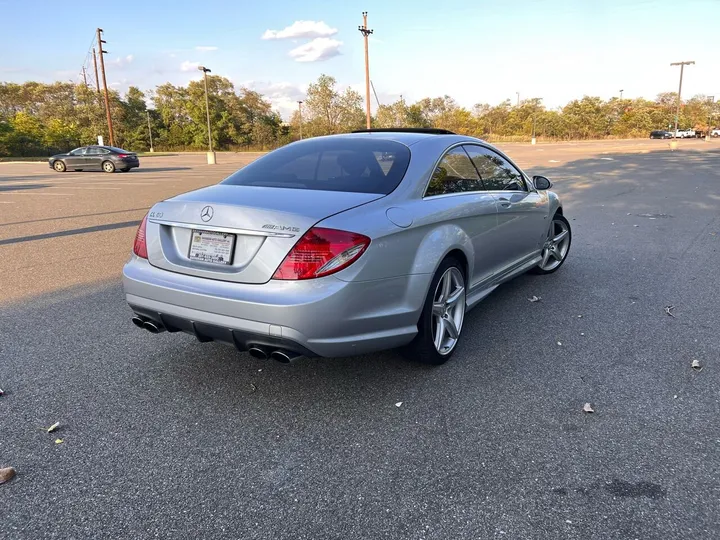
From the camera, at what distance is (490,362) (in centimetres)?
370

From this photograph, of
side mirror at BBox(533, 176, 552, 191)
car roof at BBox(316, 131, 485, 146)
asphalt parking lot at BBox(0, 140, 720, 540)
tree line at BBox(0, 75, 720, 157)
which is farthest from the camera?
tree line at BBox(0, 75, 720, 157)

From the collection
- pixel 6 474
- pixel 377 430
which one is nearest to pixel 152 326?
pixel 6 474

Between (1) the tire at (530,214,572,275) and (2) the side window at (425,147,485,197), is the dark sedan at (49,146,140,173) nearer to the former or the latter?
(1) the tire at (530,214,572,275)

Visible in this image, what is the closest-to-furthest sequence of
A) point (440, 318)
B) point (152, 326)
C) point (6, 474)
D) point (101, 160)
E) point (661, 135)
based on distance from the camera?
point (6, 474) → point (152, 326) → point (440, 318) → point (101, 160) → point (661, 135)

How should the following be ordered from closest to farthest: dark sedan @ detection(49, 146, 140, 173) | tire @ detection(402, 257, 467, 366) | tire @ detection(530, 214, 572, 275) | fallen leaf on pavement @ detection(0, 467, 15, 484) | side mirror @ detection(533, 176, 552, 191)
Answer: fallen leaf on pavement @ detection(0, 467, 15, 484)
tire @ detection(402, 257, 467, 366)
side mirror @ detection(533, 176, 552, 191)
tire @ detection(530, 214, 572, 275)
dark sedan @ detection(49, 146, 140, 173)

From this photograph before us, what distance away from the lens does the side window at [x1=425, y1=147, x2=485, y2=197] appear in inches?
143

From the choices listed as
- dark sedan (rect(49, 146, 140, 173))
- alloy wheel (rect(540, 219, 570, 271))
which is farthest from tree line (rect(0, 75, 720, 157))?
alloy wheel (rect(540, 219, 570, 271))

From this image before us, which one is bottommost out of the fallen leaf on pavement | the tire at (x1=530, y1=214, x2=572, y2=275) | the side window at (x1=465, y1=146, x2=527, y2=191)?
the fallen leaf on pavement

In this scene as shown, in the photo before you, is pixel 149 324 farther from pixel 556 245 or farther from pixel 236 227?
pixel 556 245

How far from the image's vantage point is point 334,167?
3.66 meters

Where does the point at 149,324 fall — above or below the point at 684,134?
below

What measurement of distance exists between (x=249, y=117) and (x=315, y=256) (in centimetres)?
8275

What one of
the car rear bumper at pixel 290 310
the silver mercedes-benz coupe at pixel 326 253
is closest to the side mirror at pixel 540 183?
the silver mercedes-benz coupe at pixel 326 253

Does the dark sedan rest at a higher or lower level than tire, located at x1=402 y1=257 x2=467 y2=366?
higher
